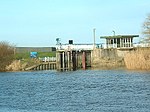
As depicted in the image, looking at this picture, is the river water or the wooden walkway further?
the wooden walkway

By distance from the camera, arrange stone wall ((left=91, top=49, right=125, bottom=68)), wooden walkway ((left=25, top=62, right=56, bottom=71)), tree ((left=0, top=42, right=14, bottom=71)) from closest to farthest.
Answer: stone wall ((left=91, top=49, right=125, bottom=68)) → tree ((left=0, top=42, right=14, bottom=71)) → wooden walkway ((left=25, top=62, right=56, bottom=71))

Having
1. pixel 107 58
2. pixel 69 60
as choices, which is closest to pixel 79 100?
pixel 69 60

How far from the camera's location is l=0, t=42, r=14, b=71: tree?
3638 inches

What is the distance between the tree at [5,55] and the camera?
303 feet

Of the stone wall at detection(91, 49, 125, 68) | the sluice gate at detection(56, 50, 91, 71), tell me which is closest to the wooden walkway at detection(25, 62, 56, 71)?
the sluice gate at detection(56, 50, 91, 71)

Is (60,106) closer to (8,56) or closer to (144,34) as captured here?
(144,34)

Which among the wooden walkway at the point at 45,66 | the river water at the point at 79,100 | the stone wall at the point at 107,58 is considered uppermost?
the stone wall at the point at 107,58

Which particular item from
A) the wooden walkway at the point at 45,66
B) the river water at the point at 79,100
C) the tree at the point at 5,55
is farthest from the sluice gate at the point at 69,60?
the river water at the point at 79,100

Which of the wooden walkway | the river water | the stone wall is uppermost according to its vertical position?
the stone wall

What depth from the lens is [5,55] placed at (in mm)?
93375

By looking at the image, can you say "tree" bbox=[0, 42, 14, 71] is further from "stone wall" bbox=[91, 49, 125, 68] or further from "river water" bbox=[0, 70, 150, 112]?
"river water" bbox=[0, 70, 150, 112]

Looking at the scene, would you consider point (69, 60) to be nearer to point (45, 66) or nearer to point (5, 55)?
point (45, 66)

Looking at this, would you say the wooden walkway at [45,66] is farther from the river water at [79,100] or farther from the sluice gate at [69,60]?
the river water at [79,100]

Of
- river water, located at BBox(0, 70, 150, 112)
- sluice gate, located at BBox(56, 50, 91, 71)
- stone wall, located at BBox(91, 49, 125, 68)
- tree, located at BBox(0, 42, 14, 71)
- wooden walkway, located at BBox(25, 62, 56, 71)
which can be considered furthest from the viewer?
wooden walkway, located at BBox(25, 62, 56, 71)
